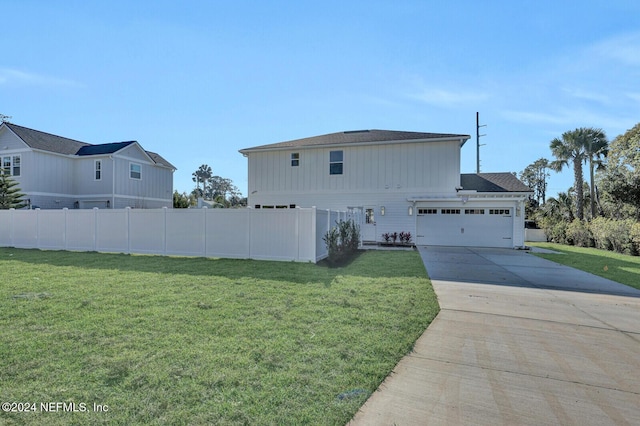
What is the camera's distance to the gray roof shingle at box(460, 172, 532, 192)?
1551cm

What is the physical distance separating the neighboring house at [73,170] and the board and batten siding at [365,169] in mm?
10433

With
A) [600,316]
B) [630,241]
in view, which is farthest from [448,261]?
[630,241]

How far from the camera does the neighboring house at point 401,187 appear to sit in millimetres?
15000

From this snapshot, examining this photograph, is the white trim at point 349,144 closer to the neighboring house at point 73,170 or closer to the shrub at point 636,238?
the shrub at point 636,238

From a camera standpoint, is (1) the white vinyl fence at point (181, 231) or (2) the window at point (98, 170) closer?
(1) the white vinyl fence at point (181, 231)

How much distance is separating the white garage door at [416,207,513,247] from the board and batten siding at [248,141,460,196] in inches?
53.0

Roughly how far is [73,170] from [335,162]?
19.1 meters

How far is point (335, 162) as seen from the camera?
1677 centimetres

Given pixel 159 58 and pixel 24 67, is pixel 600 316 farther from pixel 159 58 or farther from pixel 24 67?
pixel 24 67

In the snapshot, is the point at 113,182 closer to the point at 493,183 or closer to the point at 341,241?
the point at 341,241

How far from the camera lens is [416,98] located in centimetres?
1361

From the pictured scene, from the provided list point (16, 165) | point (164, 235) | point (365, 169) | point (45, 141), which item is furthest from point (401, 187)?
point (16, 165)

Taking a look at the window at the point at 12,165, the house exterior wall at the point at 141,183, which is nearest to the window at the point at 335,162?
the house exterior wall at the point at 141,183

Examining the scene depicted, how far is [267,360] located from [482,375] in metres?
2.04
